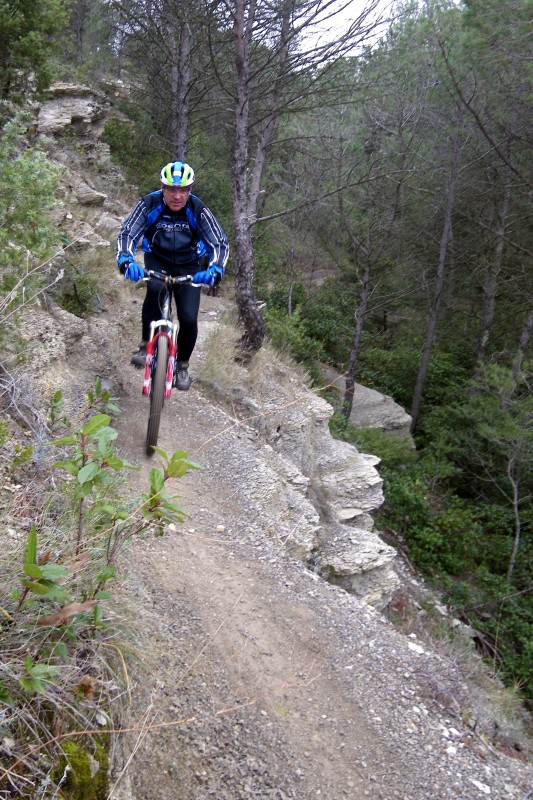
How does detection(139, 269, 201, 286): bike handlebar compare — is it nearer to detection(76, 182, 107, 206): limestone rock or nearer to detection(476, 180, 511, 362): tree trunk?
detection(76, 182, 107, 206): limestone rock

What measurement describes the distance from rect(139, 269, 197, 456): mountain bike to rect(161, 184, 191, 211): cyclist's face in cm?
61

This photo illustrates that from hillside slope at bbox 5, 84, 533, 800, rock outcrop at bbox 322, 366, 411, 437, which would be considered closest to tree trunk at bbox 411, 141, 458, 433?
rock outcrop at bbox 322, 366, 411, 437

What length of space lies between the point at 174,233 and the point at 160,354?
3.97ft

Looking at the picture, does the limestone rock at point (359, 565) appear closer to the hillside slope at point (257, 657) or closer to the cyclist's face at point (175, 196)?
the hillside slope at point (257, 657)

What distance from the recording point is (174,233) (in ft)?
17.6

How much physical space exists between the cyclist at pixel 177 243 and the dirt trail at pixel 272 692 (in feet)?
5.16

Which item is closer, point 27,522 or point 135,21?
point 27,522

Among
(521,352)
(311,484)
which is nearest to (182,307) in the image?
(311,484)

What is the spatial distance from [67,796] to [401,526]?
11.1 m

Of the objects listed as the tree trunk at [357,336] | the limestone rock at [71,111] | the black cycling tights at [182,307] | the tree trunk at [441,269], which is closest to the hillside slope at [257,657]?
the black cycling tights at [182,307]

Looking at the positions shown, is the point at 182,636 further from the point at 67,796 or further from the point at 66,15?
the point at 66,15

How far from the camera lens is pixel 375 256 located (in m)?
13.9

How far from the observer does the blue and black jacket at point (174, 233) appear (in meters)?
5.15

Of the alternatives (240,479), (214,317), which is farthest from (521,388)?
(240,479)
